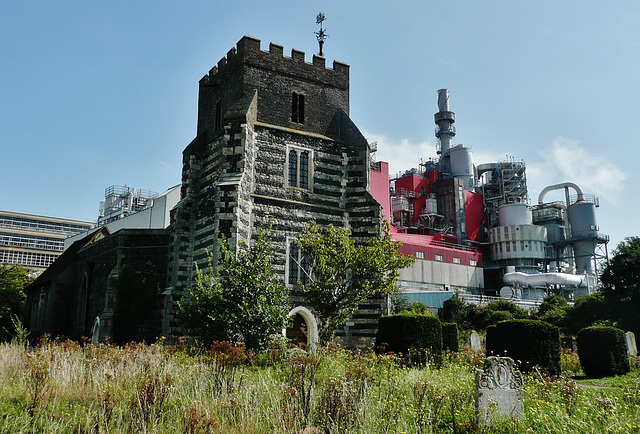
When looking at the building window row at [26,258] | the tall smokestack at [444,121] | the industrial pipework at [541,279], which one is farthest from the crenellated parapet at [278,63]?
the building window row at [26,258]

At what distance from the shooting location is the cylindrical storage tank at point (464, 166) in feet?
247

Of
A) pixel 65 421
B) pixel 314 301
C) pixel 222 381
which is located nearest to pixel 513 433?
pixel 222 381

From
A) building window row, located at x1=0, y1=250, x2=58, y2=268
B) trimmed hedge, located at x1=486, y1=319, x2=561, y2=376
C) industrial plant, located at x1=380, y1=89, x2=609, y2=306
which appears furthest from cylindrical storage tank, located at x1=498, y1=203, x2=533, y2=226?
building window row, located at x1=0, y1=250, x2=58, y2=268

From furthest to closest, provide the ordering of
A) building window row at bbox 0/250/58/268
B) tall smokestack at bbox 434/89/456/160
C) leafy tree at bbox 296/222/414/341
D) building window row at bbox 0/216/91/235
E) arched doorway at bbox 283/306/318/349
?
building window row at bbox 0/216/91/235 < building window row at bbox 0/250/58/268 < tall smokestack at bbox 434/89/456/160 < arched doorway at bbox 283/306/318/349 < leafy tree at bbox 296/222/414/341

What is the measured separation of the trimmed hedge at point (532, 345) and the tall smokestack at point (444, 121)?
2554 inches

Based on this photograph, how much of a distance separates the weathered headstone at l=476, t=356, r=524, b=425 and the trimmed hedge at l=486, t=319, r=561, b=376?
7.11 m

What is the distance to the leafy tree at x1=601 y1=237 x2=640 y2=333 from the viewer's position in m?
35.5

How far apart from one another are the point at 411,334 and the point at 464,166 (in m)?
61.8

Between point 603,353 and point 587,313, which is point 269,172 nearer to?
point 603,353

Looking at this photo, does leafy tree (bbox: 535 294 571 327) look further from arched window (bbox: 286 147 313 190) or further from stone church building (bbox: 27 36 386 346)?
arched window (bbox: 286 147 313 190)

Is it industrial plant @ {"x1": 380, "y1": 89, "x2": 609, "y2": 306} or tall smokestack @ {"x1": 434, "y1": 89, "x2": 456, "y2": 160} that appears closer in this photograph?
industrial plant @ {"x1": 380, "y1": 89, "x2": 609, "y2": 306}

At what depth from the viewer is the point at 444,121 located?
80250mm

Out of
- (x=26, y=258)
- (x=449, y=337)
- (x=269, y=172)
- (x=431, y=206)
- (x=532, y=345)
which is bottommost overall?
(x=532, y=345)

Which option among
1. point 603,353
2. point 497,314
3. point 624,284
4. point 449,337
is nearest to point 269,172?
point 449,337
